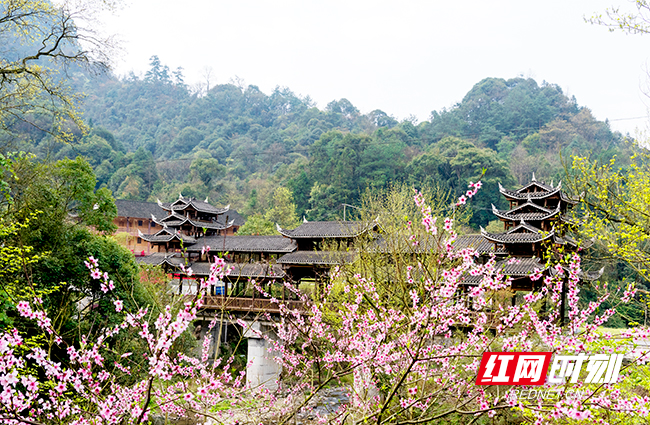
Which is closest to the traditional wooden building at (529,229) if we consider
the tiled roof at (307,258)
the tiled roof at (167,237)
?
the tiled roof at (307,258)

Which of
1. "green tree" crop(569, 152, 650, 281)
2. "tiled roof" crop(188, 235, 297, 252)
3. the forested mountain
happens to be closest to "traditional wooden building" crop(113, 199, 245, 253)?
the forested mountain

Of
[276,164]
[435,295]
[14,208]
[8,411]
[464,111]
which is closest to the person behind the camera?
[8,411]

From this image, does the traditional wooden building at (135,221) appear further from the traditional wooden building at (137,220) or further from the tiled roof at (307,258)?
the tiled roof at (307,258)

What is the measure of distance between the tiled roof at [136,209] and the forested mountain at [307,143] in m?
6.24

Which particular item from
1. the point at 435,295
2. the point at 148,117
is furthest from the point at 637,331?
the point at 148,117

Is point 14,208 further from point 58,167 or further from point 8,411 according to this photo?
point 8,411

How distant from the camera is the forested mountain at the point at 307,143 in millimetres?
44281

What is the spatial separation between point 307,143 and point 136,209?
3346 centimetres

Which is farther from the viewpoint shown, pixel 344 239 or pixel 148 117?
pixel 148 117

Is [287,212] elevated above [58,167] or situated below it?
below

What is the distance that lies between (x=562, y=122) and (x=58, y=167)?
2262 inches

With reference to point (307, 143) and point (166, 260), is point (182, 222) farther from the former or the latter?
point (307, 143)

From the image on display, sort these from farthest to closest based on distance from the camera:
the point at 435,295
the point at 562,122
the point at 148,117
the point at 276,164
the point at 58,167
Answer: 1. the point at 148,117
2. the point at 276,164
3. the point at 562,122
4. the point at 58,167
5. the point at 435,295

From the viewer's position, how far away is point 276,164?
61.5 m
